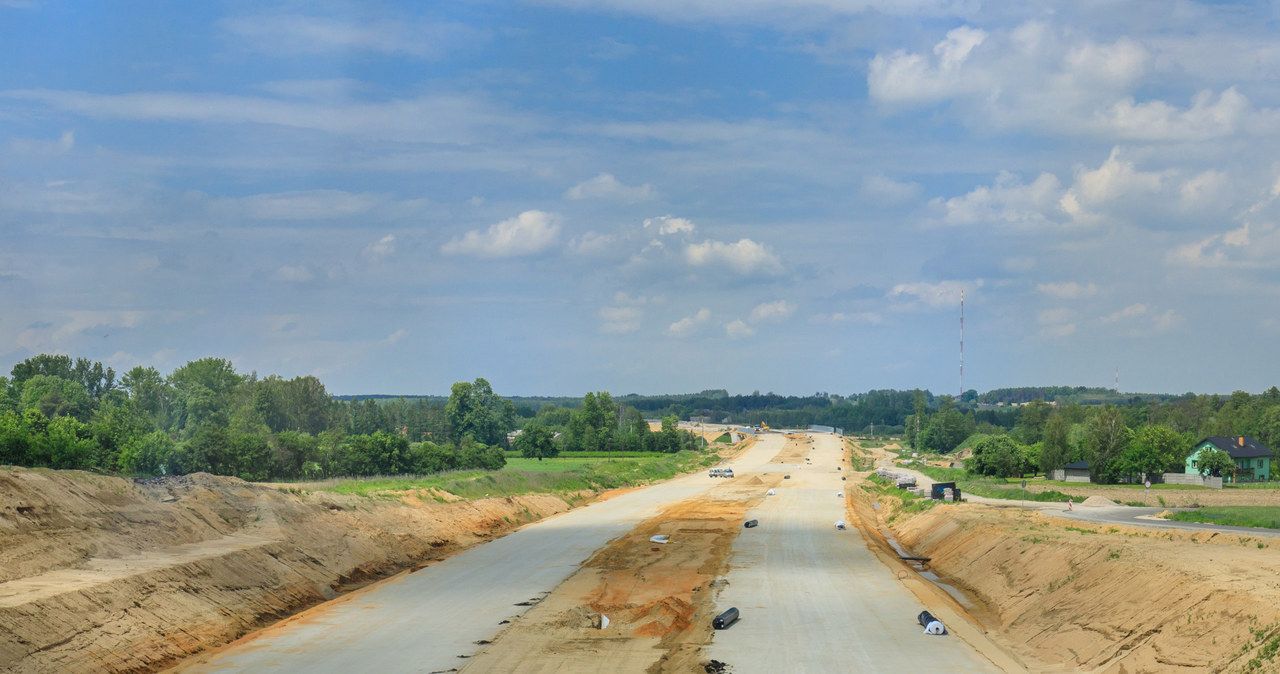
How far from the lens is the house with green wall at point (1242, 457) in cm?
11162

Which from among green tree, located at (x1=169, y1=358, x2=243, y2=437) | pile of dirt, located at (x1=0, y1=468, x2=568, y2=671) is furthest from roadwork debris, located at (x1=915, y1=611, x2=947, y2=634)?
green tree, located at (x1=169, y1=358, x2=243, y2=437)

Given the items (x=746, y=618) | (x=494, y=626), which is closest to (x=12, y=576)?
(x=494, y=626)

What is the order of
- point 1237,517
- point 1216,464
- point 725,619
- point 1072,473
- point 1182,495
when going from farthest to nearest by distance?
point 1072,473 < point 1216,464 < point 1182,495 < point 1237,517 < point 725,619

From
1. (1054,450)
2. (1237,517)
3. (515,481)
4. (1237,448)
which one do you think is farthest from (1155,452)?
(515,481)

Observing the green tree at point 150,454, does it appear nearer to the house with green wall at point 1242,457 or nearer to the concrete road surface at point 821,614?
the concrete road surface at point 821,614

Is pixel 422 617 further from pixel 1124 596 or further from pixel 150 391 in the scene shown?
pixel 150 391

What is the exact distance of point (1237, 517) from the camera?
56562mm

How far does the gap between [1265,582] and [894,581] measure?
56.7 feet

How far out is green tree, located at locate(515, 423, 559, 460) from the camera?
6467 inches

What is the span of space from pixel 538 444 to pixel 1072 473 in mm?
87013

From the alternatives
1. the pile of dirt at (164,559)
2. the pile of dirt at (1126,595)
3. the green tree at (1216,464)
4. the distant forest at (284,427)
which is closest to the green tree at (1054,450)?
the distant forest at (284,427)

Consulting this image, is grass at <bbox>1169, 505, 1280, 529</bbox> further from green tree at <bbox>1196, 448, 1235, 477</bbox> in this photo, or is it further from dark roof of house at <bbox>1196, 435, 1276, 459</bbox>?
dark roof of house at <bbox>1196, 435, 1276, 459</bbox>

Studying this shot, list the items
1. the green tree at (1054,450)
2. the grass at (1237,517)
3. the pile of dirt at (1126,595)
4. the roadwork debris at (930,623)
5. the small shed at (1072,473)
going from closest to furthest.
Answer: the pile of dirt at (1126,595) < the roadwork debris at (930,623) < the grass at (1237,517) < the small shed at (1072,473) < the green tree at (1054,450)

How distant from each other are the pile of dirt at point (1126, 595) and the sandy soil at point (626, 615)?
11162 millimetres
